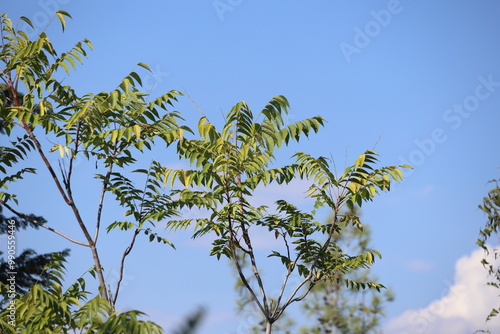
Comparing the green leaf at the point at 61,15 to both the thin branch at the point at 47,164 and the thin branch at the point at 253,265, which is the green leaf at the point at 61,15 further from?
the thin branch at the point at 253,265

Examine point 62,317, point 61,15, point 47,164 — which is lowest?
point 62,317

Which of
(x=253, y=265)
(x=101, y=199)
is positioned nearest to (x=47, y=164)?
(x=101, y=199)

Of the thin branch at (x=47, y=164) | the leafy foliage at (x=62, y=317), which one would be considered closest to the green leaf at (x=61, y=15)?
the thin branch at (x=47, y=164)

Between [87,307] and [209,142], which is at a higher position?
[209,142]

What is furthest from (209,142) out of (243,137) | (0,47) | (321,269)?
(0,47)

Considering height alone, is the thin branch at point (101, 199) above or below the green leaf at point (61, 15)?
below

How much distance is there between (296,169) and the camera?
7.26m

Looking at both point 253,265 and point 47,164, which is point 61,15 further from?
point 253,265

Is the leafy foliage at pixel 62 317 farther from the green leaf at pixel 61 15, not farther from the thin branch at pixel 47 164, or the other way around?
the green leaf at pixel 61 15

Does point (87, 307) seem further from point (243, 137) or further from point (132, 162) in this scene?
point (243, 137)

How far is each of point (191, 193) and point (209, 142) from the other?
2.23 ft

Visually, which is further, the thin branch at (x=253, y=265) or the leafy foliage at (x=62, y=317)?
the thin branch at (x=253, y=265)

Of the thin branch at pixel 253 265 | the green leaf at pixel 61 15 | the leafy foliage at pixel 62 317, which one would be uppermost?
the green leaf at pixel 61 15

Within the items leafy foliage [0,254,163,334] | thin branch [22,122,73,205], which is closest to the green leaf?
thin branch [22,122,73,205]
